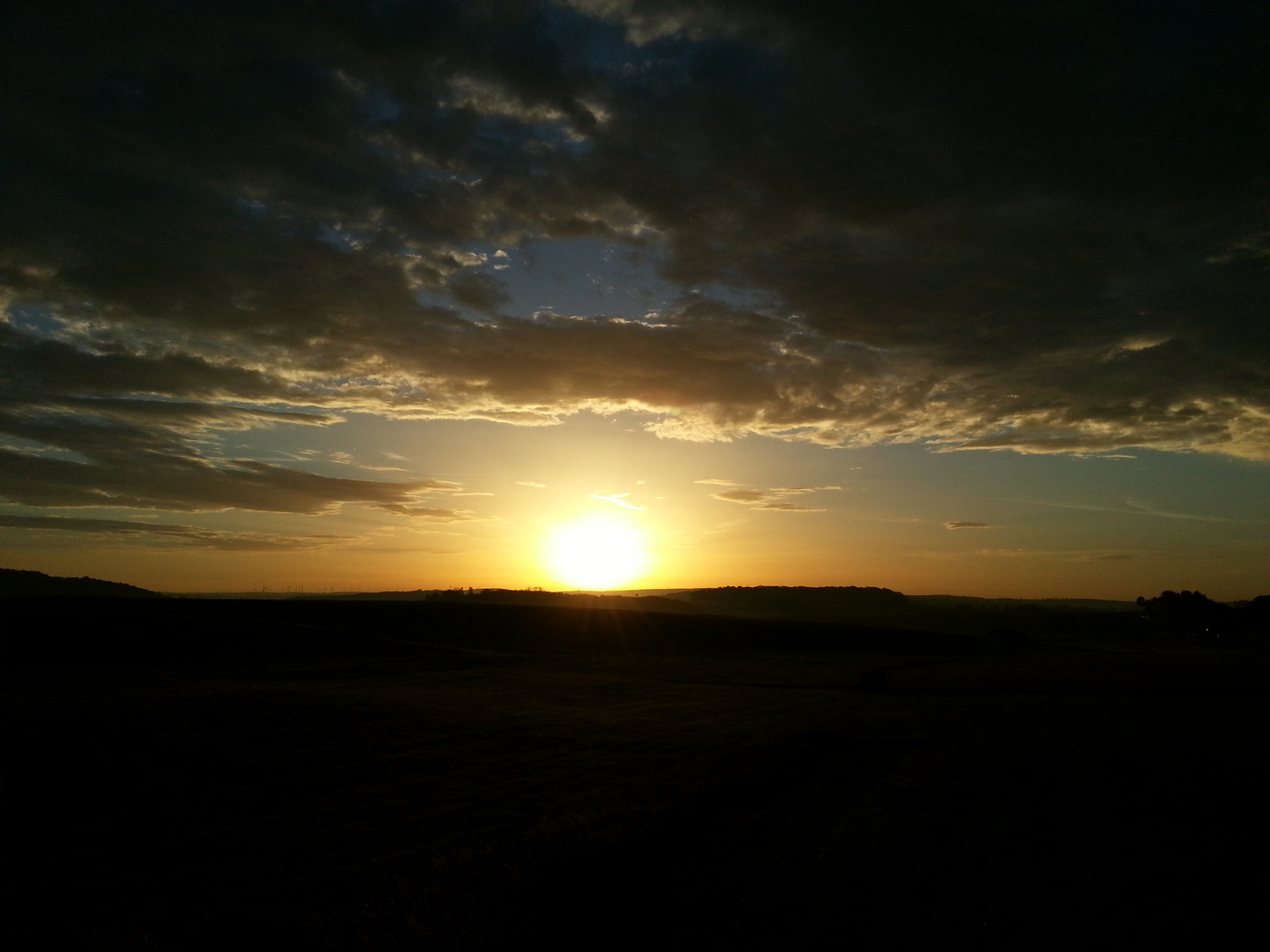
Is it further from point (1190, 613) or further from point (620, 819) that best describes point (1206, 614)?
point (620, 819)

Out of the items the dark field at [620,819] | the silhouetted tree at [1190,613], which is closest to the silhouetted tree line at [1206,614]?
the silhouetted tree at [1190,613]

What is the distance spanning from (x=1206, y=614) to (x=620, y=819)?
150 metres

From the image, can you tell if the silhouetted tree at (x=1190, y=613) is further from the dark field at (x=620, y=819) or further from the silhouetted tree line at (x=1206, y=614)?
the dark field at (x=620, y=819)

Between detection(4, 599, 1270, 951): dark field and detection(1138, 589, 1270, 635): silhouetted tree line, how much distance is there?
106 meters

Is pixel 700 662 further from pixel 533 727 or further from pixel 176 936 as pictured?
pixel 176 936

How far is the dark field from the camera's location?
12.8 metres

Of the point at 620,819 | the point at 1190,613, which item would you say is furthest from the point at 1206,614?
the point at 620,819

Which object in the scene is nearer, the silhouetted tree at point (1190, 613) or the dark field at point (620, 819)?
the dark field at point (620, 819)

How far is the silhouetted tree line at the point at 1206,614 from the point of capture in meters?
125

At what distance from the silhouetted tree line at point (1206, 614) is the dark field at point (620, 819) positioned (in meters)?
106

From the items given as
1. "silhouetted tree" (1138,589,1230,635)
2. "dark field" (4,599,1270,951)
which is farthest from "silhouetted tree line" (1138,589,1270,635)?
"dark field" (4,599,1270,951)

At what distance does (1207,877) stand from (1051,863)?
9.22 feet

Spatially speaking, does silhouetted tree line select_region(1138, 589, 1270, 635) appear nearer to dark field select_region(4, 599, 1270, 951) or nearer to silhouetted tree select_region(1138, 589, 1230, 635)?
silhouetted tree select_region(1138, 589, 1230, 635)

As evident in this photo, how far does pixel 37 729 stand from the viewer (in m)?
22.1
